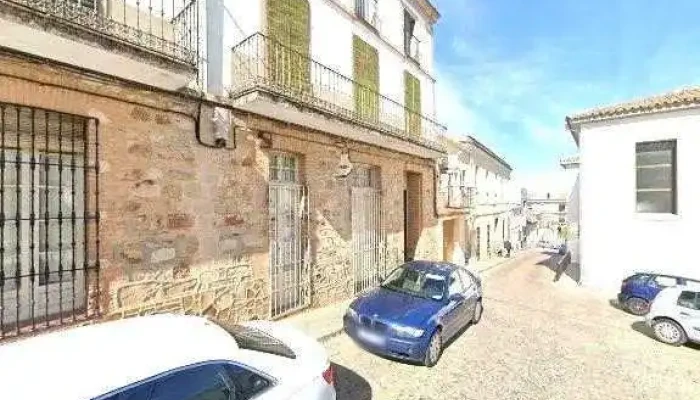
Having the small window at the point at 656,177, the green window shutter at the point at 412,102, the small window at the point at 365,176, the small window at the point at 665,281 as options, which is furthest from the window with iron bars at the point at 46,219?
the small window at the point at 656,177

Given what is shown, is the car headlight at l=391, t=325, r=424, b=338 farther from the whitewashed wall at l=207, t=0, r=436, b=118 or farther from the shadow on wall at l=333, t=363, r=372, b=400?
the whitewashed wall at l=207, t=0, r=436, b=118

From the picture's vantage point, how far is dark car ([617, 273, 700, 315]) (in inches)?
379

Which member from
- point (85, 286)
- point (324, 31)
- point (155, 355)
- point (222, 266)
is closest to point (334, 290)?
point (222, 266)

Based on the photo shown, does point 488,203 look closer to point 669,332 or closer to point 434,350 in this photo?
point 669,332

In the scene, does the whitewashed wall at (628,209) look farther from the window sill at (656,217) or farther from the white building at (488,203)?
the white building at (488,203)

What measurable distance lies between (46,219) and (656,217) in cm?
1467

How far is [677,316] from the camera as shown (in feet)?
24.6

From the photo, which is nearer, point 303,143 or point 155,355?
point 155,355

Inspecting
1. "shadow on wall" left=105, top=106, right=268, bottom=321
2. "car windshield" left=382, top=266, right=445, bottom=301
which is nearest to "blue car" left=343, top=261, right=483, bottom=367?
"car windshield" left=382, top=266, right=445, bottom=301

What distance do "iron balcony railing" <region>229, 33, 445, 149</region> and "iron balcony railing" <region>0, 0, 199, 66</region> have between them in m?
0.89

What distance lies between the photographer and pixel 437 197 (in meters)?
14.2

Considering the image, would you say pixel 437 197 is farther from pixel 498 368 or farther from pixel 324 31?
pixel 498 368

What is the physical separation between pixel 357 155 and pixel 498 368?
5852 millimetres

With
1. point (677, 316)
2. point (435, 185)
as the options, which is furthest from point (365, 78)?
point (677, 316)
